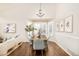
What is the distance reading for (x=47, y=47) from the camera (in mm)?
2617

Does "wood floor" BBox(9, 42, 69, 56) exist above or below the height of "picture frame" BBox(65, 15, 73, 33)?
below

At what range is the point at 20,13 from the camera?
2609 millimetres

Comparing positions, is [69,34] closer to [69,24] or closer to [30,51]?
[69,24]

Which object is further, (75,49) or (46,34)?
(46,34)

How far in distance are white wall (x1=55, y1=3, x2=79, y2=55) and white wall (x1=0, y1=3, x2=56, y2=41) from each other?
0.56 feet

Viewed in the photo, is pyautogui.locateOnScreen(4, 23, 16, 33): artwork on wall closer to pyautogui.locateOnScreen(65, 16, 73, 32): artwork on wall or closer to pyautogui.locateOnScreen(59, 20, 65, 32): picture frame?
pyautogui.locateOnScreen(59, 20, 65, 32): picture frame


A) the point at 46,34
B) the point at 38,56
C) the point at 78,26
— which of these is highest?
the point at 78,26

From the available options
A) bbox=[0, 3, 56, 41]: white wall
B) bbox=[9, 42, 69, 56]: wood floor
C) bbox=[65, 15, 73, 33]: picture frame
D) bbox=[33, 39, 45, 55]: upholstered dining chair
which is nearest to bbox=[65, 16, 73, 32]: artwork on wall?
bbox=[65, 15, 73, 33]: picture frame

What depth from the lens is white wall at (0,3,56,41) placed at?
2564 millimetres

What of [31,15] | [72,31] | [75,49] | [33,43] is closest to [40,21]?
[31,15]

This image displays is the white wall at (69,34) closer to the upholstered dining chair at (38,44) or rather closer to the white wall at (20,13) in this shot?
the white wall at (20,13)

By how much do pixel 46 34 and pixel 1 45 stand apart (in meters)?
0.98

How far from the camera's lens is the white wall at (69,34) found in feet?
8.09

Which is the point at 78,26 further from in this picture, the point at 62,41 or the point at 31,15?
the point at 31,15
